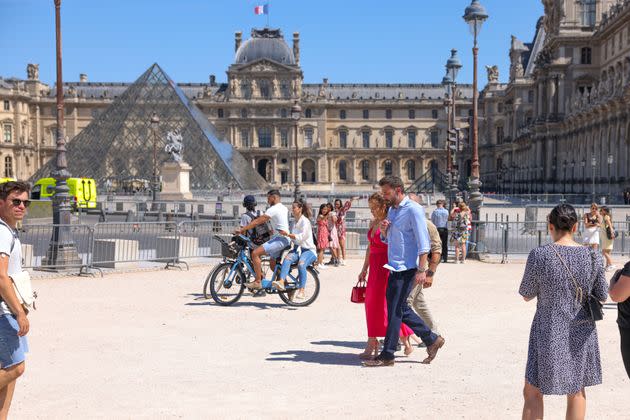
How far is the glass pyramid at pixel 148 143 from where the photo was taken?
4550cm

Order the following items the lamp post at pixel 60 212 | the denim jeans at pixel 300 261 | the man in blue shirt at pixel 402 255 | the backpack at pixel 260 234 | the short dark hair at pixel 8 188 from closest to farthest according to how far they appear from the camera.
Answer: the short dark hair at pixel 8 188
the man in blue shirt at pixel 402 255
the denim jeans at pixel 300 261
the backpack at pixel 260 234
the lamp post at pixel 60 212

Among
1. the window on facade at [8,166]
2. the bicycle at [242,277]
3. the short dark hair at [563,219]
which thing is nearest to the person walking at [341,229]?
the bicycle at [242,277]

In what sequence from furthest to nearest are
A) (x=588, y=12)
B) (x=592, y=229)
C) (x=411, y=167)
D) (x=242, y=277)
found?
1. (x=411, y=167)
2. (x=588, y=12)
3. (x=592, y=229)
4. (x=242, y=277)

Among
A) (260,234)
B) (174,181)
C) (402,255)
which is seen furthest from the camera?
(174,181)

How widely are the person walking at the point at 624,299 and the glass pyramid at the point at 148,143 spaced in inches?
1634

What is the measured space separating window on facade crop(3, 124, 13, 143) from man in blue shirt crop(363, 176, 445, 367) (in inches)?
3230

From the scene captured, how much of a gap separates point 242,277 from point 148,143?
129ft

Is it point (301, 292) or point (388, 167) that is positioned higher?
point (388, 167)

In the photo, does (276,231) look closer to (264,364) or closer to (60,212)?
(264,364)

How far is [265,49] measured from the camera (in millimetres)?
85125

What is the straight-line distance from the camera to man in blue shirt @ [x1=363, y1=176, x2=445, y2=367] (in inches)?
237

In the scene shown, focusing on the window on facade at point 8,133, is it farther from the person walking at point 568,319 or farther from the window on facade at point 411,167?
the person walking at point 568,319

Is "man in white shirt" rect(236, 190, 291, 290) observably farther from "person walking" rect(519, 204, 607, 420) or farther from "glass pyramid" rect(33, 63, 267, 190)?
"glass pyramid" rect(33, 63, 267, 190)

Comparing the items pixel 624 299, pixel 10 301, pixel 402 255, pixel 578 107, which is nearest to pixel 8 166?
pixel 578 107
